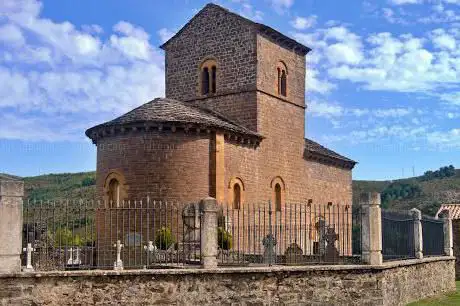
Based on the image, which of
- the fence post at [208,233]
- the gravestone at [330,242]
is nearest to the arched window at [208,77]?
the gravestone at [330,242]

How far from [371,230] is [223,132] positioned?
31.2 ft

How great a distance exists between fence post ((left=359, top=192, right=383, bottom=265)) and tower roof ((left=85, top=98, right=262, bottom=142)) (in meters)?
8.70

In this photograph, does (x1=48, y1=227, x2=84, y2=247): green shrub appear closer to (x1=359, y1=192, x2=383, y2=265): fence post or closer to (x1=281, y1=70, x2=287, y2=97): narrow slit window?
(x1=359, y1=192, x2=383, y2=265): fence post

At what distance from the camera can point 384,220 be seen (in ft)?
54.3

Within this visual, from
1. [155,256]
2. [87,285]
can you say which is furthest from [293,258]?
[87,285]

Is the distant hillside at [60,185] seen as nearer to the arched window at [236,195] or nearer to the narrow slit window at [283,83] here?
the narrow slit window at [283,83]

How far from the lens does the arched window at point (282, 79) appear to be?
27602 millimetres

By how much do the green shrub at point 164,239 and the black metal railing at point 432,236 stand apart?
27.1 feet

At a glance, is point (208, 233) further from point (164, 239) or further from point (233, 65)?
point (233, 65)

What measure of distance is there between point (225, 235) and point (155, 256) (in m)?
3.27

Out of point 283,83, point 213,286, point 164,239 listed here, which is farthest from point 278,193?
point 213,286

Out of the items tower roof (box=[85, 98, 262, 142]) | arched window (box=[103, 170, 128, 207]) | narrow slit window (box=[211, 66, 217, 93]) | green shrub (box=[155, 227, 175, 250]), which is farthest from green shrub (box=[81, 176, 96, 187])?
green shrub (box=[155, 227, 175, 250])

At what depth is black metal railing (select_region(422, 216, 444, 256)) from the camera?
65.1 feet

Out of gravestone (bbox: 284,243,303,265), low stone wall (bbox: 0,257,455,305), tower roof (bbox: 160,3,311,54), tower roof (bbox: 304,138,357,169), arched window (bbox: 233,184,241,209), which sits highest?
tower roof (bbox: 160,3,311,54)
